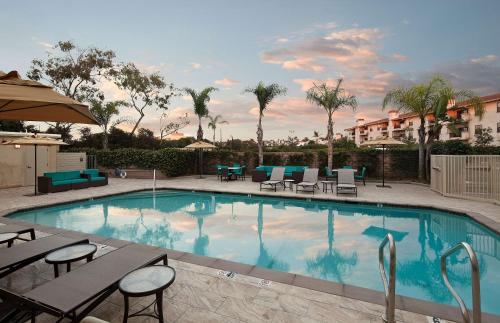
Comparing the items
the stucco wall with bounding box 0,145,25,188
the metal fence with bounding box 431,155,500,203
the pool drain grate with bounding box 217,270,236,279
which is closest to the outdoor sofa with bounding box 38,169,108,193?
the stucco wall with bounding box 0,145,25,188

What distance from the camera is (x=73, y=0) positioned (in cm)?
1109

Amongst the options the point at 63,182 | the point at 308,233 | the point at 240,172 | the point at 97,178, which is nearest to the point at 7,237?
the point at 308,233

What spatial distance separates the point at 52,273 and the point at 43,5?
12604 mm

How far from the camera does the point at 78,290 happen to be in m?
2.36

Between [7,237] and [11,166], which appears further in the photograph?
[11,166]

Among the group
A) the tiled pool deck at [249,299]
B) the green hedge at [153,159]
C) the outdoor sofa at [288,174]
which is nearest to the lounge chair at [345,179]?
the outdoor sofa at [288,174]

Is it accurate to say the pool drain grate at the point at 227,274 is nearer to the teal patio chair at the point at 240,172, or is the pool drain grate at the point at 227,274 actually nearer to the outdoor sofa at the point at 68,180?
the outdoor sofa at the point at 68,180

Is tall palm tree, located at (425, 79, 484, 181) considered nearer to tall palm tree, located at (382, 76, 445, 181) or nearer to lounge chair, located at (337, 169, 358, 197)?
tall palm tree, located at (382, 76, 445, 181)

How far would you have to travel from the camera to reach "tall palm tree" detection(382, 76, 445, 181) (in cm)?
1350

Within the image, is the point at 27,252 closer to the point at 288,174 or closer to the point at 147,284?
the point at 147,284

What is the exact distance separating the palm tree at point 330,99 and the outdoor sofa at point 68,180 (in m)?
13.2

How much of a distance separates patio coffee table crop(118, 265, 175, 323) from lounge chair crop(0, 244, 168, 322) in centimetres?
16

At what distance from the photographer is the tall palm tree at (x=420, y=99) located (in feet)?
44.3

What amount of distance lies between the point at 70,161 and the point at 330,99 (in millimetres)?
17167
